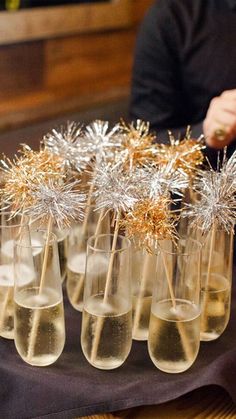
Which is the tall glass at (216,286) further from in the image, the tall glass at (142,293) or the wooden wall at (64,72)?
the wooden wall at (64,72)

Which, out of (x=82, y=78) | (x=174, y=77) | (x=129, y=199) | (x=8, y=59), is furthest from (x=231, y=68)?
(x=82, y=78)

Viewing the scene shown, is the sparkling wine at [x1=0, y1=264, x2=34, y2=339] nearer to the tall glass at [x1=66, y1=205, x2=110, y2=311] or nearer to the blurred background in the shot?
the tall glass at [x1=66, y1=205, x2=110, y2=311]

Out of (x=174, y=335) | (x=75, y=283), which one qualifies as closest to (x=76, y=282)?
(x=75, y=283)

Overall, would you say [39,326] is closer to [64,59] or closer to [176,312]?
[176,312]

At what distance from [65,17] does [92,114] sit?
2.01 feet

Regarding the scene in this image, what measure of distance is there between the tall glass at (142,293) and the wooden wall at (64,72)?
1.69 metres

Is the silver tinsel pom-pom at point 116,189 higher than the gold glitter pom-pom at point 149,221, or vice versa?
the silver tinsel pom-pom at point 116,189

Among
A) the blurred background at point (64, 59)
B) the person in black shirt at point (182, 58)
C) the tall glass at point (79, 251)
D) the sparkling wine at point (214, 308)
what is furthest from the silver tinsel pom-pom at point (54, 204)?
the blurred background at point (64, 59)

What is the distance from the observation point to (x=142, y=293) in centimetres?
110

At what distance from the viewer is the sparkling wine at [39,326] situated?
1022mm

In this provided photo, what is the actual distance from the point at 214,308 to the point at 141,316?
110 millimetres

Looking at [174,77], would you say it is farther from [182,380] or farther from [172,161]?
[182,380]

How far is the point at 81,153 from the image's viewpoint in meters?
1.24

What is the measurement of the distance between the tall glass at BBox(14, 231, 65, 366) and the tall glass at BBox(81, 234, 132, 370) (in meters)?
0.04
